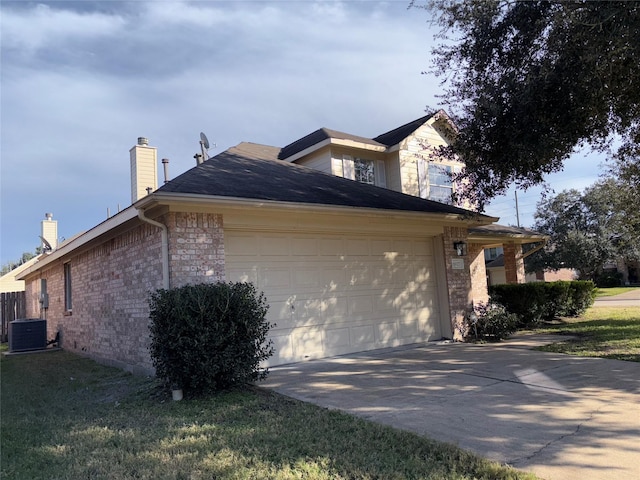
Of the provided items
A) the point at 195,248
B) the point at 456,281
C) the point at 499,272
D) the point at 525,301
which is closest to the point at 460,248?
the point at 456,281

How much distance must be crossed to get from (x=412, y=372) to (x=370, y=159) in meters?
8.31

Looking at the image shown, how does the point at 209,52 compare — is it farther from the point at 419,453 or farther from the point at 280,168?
the point at 419,453

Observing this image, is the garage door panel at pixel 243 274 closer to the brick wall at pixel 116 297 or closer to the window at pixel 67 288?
the brick wall at pixel 116 297

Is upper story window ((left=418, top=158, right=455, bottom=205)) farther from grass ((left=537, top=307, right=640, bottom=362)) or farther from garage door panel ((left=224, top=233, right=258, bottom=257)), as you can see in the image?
garage door panel ((left=224, top=233, right=258, bottom=257))

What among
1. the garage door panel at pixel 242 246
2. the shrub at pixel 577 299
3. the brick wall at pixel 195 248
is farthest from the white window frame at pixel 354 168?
the shrub at pixel 577 299

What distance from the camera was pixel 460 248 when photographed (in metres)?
11.5

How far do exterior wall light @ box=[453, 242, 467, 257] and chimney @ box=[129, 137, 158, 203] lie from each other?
8.30 meters

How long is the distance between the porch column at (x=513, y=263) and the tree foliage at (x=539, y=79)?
8.80m

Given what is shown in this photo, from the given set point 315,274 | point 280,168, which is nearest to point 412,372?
point 315,274

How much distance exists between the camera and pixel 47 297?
16.8 m

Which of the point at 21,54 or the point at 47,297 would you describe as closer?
the point at 21,54

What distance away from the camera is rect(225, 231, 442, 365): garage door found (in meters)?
8.50

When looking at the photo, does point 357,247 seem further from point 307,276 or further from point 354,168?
point 354,168

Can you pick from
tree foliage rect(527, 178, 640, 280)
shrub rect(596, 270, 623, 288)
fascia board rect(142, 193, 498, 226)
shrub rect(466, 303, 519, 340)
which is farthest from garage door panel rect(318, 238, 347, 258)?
shrub rect(596, 270, 623, 288)
